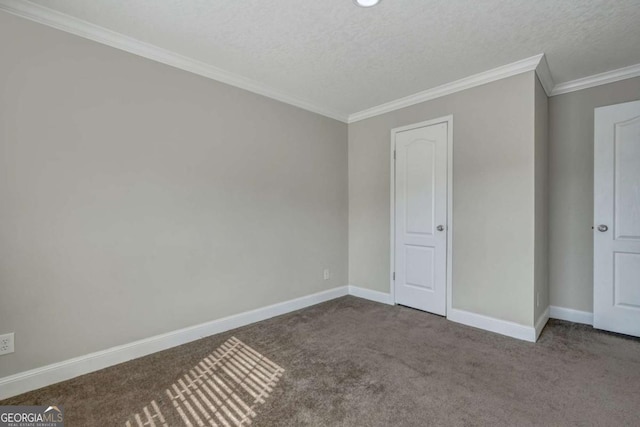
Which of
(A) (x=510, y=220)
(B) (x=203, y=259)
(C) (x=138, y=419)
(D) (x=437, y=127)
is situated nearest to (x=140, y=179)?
(B) (x=203, y=259)

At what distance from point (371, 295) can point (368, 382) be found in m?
1.94

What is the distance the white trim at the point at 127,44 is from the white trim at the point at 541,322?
3.42m

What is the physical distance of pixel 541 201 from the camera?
296cm

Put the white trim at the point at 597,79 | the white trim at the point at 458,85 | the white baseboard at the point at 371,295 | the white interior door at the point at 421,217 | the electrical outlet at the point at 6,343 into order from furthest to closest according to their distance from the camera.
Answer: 1. the white baseboard at the point at 371,295
2. the white interior door at the point at 421,217
3. the white trim at the point at 597,79
4. the white trim at the point at 458,85
5. the electrical outlet at the point at 6,343

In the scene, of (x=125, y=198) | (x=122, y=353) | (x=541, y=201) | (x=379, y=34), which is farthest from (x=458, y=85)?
(x=122, y=353)

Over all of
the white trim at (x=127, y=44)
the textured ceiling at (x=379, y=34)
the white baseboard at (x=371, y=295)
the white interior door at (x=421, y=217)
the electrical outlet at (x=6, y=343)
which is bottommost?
the white baseboard at (x=371, y=295)

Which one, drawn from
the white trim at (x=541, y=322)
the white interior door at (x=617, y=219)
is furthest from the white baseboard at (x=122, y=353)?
the white interior door at (x=617, y=219)

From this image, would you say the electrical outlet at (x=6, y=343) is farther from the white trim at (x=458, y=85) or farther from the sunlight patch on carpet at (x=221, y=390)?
the white trim at (x=458, y=85)

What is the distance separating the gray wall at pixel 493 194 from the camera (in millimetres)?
2734

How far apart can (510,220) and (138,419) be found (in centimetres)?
322

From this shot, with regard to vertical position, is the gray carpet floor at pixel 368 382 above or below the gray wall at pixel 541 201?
below

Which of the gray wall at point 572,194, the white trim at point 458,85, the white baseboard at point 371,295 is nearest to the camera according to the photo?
the white trim at point 458,85

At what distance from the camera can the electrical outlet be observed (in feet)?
6.11

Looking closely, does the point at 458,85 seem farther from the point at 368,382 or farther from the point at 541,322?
the point at 368,382
